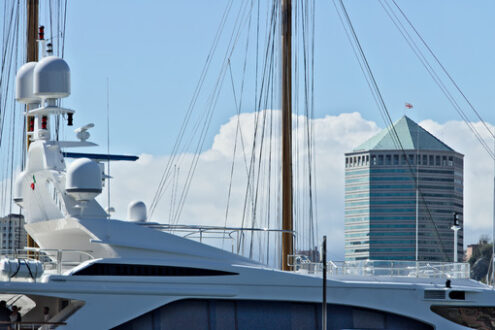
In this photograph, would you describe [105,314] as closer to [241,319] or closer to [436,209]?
[241,319]

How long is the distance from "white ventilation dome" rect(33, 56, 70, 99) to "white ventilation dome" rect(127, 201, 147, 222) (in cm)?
474

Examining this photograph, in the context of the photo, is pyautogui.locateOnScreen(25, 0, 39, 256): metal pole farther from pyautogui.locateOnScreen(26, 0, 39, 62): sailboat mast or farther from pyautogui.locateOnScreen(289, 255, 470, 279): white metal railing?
pyautogui.locateOnScreen(289, 255, 470, 279): white metal railing

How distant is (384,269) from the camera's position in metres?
34.5

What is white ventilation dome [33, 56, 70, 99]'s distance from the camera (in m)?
33.9

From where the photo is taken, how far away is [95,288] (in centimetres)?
3092

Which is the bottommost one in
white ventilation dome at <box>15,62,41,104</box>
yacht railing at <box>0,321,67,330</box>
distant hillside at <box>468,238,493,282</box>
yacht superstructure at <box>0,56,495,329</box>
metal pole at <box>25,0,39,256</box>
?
distant hillside at <box>468,238,493,282</box>

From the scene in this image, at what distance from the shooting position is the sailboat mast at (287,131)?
37.9 metres

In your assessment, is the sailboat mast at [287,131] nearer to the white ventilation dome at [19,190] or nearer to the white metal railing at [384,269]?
the white metal railing at [384,269]

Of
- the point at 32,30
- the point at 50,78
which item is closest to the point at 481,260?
the point at 32,30

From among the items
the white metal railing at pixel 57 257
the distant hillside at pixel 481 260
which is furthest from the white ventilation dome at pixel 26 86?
the distant hillside at pixel 481 260

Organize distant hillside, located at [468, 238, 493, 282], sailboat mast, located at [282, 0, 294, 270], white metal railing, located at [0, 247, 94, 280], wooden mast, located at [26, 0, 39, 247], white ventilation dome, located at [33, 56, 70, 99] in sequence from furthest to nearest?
distant hillside, located at [468, 238, 493, 282]
wooden mast, located at [26, 0, 39, 247]
sailboat mast, located at [282, 0, 294, 270]
white ventilation dome, located at [33, 56, 70, 99]
white metal railing, located at [0, 247, 94, 280]

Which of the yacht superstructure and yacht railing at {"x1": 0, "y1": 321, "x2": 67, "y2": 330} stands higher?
the yacht superstructure

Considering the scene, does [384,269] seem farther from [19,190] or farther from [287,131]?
[19,190]

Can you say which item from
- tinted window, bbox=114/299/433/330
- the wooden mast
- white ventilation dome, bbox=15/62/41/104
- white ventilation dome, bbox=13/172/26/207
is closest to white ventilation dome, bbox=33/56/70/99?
white ventilation dome, bbox=15/62/41/104
